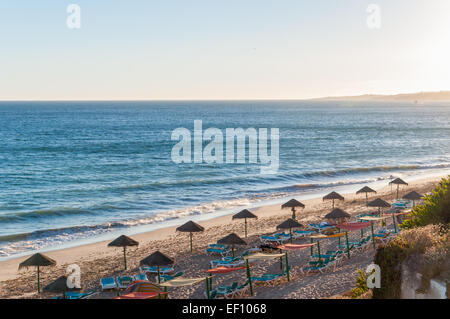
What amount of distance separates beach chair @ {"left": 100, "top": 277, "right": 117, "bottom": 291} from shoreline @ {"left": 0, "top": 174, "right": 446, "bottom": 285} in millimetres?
1572

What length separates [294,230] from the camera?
21.4 meters

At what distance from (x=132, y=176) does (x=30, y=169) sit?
1156 centimetres

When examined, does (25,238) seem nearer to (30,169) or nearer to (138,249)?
(138,249)

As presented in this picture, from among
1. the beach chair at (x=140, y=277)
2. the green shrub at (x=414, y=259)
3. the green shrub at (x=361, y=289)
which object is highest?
the green shrub at (x=414, y=259)

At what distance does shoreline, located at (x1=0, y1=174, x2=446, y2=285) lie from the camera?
1827 centimetres

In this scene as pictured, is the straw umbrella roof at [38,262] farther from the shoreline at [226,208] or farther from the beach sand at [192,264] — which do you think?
the shoreline at [226,208]

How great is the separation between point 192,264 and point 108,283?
382 cm

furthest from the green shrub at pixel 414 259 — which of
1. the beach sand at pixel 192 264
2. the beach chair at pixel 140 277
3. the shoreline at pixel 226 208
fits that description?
the shoreline at pixel 226 208

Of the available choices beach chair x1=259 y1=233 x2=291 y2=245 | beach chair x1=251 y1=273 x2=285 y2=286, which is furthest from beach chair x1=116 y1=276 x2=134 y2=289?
beach chair x1=259 y1=233 x2=291 y2=245

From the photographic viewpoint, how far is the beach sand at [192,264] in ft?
44.5

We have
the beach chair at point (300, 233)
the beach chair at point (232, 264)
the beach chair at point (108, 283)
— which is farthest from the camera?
the beach chair at point (300, 233)

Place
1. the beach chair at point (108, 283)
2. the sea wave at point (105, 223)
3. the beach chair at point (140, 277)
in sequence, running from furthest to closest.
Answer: the sea wave at point (105, 223), the beach chair at point (140, 277), the beach chair at point (108, 283)

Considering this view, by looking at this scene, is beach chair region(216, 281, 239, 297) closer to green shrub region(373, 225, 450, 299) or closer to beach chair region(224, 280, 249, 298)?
beach chair region(224, 280, 249, 298)
